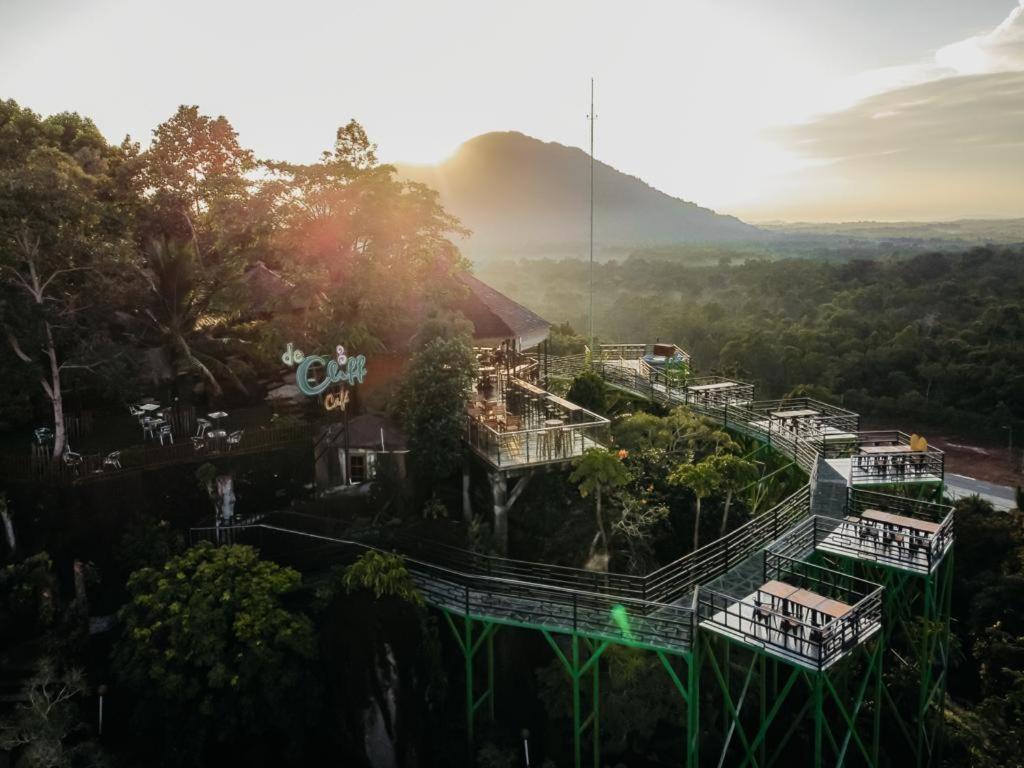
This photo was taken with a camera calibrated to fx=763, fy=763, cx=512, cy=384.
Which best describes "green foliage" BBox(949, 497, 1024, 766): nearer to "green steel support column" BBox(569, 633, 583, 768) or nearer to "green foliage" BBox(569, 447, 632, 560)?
"green steel support column" BBox(569, 633, 583, 768)

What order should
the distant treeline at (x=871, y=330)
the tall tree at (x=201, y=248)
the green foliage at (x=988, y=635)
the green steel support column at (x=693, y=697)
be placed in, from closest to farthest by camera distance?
the green steel support column at (x=693, y=697), the green foliage at (x=988, y=635), the tall tree at (x=201, y=248), the distant treeline at (x=871, y=330)

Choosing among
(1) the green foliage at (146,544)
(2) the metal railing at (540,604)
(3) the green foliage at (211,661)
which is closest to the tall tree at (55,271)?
(1) the green foliage at (146,544)

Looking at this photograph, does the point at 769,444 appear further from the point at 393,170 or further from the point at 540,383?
the point at 393,170

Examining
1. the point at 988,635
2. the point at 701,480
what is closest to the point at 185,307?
the point at 701,480

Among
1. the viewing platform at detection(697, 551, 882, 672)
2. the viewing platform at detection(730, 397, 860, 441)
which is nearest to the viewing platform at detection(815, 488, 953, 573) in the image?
the viewing platform at detection(697, 551, 882, 672)

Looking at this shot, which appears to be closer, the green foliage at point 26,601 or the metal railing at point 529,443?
the green foliage at point 26,601

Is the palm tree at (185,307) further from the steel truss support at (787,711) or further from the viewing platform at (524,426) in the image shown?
the steel truss support at (787,711)

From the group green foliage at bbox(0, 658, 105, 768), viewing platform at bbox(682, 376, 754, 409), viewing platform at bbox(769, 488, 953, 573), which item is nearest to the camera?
green foliage at bbox(0, 658, 105, 768)
